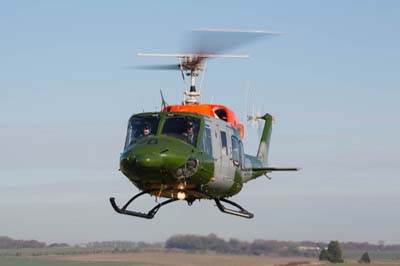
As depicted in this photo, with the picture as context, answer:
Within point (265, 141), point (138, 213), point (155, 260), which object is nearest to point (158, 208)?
point (138, 213)

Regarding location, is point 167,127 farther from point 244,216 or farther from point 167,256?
point 167,256

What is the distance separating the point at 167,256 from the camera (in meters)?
84.4

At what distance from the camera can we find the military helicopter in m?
22.7

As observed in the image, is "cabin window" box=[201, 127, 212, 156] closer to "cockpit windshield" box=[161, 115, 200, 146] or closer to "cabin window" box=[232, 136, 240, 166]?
"cockpit windshield" box=[161, 115, 200, 146]

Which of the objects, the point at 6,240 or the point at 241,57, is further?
the point at 6,240

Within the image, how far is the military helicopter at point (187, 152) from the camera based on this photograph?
74.4 feet

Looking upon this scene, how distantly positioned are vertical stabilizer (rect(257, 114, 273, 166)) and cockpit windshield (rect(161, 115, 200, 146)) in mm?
9917

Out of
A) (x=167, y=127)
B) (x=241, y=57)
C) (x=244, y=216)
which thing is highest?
(x=241, y=57)

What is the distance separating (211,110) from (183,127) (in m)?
2.58

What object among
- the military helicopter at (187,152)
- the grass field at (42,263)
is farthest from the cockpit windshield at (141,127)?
the grass field at (42,263)

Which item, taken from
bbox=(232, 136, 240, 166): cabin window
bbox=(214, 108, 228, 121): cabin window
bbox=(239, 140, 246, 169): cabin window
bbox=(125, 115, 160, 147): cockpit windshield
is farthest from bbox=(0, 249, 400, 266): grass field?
bbox=(125, 115, 160, 147): cockpit windshield

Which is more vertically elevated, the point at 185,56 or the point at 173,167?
the point at 185,56

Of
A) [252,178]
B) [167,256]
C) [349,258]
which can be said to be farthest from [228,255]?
[252,178]

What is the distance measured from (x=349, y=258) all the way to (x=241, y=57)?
8232 centimetres
